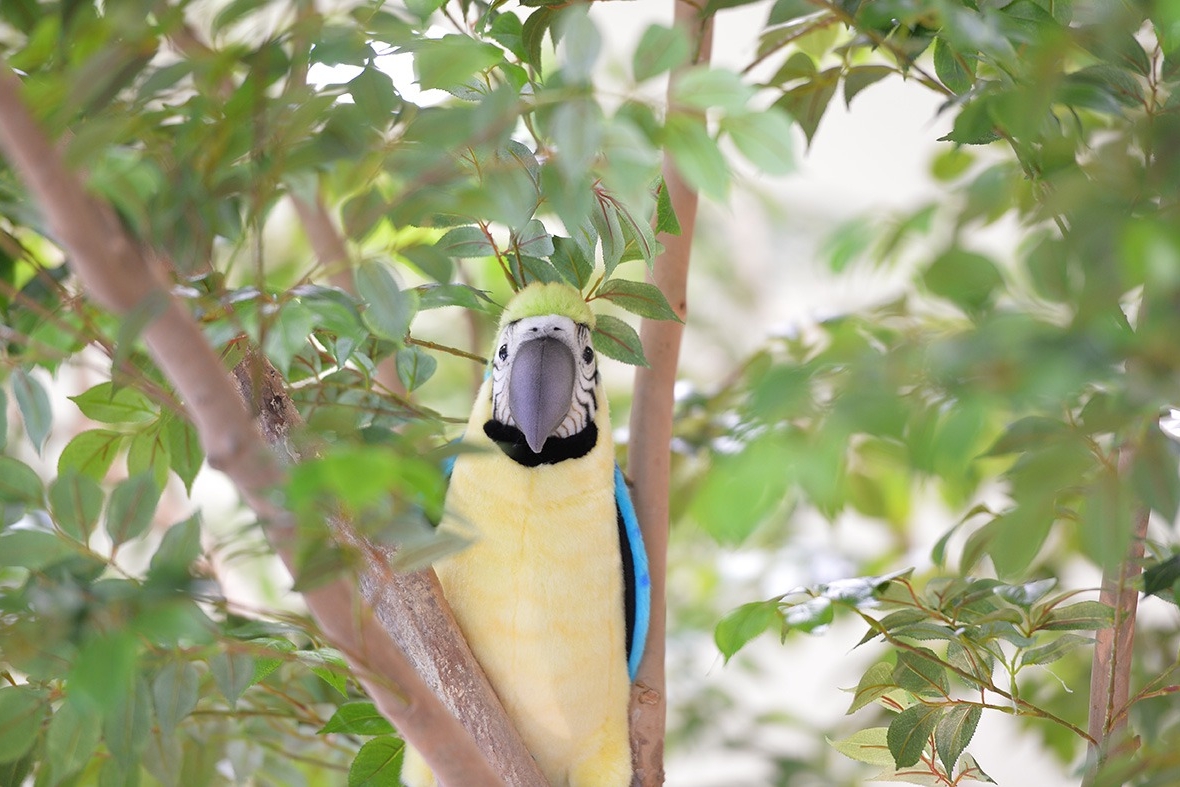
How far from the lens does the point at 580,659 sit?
991 mm

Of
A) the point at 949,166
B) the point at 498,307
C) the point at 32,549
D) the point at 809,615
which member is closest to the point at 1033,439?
the point at 809,615

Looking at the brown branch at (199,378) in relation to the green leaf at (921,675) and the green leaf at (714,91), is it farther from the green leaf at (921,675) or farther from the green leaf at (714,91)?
the green leaf at (921,675)

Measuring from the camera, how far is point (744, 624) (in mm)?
793

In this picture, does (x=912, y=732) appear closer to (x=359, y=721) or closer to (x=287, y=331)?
(x=359, y=721)

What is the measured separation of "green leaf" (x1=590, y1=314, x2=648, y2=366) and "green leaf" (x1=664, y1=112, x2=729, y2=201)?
1.35 feet

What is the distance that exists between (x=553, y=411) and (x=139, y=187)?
50 cm

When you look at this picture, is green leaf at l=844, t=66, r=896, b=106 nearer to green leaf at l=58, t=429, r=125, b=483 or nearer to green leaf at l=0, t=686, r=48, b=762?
green leaf at l=58, t=429, r=125, b=483

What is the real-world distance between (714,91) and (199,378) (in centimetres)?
31

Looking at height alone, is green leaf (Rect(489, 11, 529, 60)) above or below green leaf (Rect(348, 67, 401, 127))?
below

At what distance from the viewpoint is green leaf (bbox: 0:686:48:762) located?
25.5 inches

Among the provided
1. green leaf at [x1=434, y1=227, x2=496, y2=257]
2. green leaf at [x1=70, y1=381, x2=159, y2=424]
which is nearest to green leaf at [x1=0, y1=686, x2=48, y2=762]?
Answer: green leaf at [x1=70, y1=381, x2=159, y2=424]

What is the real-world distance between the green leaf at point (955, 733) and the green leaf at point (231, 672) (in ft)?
1.81

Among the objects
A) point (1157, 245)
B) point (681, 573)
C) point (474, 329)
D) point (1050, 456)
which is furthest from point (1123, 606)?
point (681, 573)

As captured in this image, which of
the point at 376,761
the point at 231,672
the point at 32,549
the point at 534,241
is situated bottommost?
the point at 376,761
